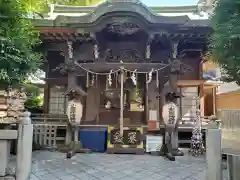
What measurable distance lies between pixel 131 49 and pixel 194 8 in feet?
16.1

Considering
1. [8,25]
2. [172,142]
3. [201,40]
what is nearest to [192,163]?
[172,142]

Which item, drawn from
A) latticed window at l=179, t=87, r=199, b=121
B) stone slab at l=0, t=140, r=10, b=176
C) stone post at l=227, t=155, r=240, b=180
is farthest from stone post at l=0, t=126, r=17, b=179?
latticed window at l=179, t=87, r=199, b=121

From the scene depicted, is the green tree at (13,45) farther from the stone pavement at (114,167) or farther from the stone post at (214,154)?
the stone post at (214,154)

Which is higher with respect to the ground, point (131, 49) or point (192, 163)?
point (131, 49)

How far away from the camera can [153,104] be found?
336 inches

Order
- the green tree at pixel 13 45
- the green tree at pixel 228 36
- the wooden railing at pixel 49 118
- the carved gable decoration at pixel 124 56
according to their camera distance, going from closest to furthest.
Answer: the green tree at pixel 228 36 < the green tree at pixel 13 45 < the carved gable decoration at pixel 124 56 < the wooden railing at pixel 49 118

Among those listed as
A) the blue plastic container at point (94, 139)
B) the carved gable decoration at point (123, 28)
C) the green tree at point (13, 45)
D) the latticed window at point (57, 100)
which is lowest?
the blue plastic container at point (94, 139)

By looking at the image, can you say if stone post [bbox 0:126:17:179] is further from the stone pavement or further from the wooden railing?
the wooden railing

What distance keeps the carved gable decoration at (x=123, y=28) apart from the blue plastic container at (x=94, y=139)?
334 centimetres

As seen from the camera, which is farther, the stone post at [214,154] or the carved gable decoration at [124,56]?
the carved gable decoration at [124,56]

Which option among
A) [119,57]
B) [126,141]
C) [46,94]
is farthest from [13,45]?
[46,94]

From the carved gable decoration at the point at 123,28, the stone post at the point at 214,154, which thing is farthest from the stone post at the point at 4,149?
the carved gable decoration at the point at 123,28

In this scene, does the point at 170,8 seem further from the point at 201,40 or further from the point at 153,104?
the point at 153,104

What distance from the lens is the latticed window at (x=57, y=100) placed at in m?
9.37
